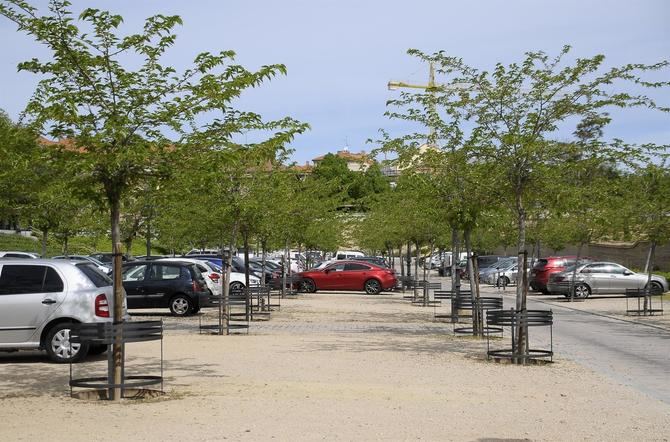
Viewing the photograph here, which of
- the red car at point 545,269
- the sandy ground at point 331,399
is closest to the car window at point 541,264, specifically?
the red car at point 545,269

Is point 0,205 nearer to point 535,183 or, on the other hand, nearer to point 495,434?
point 535,183

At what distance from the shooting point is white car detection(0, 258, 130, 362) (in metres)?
12.1

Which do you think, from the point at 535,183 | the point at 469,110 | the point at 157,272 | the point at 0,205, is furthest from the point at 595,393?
the point at 157,272

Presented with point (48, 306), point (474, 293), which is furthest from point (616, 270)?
point (48, 306)

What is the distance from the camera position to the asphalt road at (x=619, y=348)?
11.6m

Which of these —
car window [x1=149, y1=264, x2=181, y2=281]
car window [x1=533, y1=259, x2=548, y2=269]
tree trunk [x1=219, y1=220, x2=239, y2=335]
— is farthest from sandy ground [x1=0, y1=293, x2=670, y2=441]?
car window [x1=533, y1=259, x2=548, y2=269]

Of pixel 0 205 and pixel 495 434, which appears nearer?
pixel 495 434

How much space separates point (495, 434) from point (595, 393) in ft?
9.67

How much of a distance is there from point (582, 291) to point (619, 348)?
18125 millimetres

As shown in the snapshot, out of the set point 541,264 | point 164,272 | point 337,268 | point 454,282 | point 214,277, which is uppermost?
point 541,264

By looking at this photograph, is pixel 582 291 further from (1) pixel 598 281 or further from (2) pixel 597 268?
(2) pixel 597 268

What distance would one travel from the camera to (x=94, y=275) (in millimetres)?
12734

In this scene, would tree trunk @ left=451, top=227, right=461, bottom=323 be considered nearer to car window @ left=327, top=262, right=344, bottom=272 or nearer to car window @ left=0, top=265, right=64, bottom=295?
car window @ left=0, top=265, right=64, bottom=295

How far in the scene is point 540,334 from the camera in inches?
725
